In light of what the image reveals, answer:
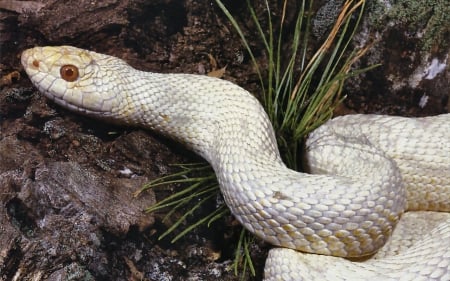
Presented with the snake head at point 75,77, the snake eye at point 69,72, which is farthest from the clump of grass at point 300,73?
the snake eye at point 69,72

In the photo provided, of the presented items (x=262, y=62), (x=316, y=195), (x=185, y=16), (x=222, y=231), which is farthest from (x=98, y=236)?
(x=262, y=62)

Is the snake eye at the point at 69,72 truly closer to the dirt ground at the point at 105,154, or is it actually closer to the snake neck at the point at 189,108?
the dirt ground at the point at 105,154

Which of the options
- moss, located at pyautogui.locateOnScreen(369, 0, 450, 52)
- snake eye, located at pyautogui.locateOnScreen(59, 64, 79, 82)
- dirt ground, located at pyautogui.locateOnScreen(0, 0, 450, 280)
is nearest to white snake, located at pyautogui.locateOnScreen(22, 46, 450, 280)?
snake eye, located at pyautogui.locateOnScreen(59, 64, 79, 82)

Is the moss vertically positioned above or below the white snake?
above

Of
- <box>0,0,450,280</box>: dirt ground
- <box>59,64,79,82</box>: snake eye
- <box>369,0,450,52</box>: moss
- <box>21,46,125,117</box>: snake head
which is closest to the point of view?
<box>0,0,450,280</box>: dirt ground

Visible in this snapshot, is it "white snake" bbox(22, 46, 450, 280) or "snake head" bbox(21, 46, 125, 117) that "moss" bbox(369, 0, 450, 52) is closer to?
"white snake" bbox(22, 46, 450, 280)

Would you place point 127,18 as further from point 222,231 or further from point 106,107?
point 222,231

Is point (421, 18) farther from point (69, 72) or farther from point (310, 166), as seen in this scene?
point (69, 72)

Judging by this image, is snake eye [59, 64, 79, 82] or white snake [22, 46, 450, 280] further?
snake eye [59, 64, 79, 82]
